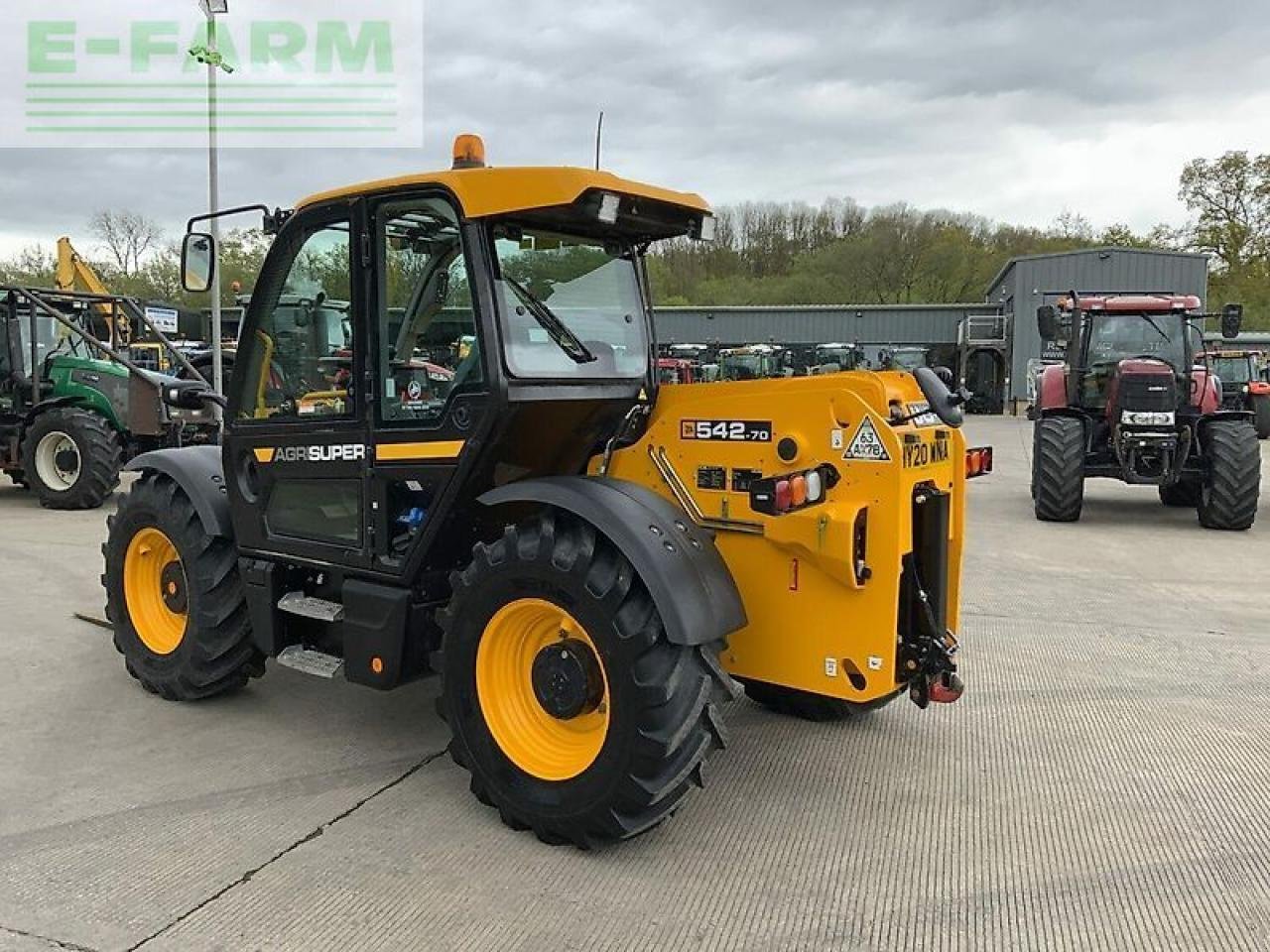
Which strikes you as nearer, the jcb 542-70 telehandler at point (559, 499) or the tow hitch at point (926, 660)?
the jcb 542-70 telehandler at point (559, 499)

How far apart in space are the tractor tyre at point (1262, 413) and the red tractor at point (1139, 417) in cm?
1056

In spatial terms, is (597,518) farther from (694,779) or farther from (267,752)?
(267,752)

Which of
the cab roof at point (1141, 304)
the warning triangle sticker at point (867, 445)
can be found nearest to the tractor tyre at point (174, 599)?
the warning triangle sticker at point (867, 445)

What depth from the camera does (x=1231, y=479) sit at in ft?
31.7

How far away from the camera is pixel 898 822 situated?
11.4ft

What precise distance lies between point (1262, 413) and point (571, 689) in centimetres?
2182

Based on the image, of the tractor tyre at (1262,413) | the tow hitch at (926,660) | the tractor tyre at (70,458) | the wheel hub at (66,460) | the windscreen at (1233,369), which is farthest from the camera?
the windscreen at (1233,369)

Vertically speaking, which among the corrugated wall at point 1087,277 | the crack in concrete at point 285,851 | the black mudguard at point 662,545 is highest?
the corrugated wall at point 1087,277

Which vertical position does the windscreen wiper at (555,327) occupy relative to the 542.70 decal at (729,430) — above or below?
above

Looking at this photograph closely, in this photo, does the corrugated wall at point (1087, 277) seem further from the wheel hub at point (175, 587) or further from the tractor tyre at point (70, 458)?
the wheel hub at point (175, 587)

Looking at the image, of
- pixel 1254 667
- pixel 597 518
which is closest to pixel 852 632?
pixel 597 518

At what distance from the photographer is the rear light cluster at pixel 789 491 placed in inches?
123

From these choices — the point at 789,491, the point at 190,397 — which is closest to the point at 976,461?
the point at 789,491

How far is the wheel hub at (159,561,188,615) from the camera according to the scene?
4641 mm
